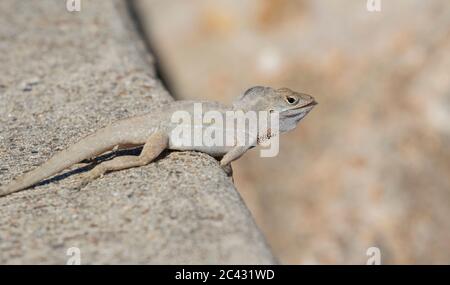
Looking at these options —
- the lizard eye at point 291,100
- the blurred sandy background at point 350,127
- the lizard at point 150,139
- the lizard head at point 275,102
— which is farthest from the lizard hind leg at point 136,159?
the blurred sandy background at point 350,127

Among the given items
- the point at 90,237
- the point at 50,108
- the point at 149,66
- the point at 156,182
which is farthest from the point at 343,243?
the point at 90,237

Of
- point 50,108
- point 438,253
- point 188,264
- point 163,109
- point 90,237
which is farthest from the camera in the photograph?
point 438,253

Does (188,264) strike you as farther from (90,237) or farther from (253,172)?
(253,172)

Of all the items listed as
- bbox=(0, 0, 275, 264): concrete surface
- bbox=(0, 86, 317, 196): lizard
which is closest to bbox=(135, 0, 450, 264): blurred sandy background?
bbox=(0, 0, 275, 264): concrete surface

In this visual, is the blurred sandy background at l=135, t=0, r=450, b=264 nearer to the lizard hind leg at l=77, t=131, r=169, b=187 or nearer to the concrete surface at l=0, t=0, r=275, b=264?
the concrete surface at l=0, t=0, r=275, b=264

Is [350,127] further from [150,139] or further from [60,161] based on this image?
[60,161]

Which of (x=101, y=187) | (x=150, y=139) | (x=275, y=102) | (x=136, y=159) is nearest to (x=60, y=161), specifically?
(x=101, y=187)

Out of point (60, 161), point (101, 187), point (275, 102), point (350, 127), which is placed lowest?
point (350, 127)
